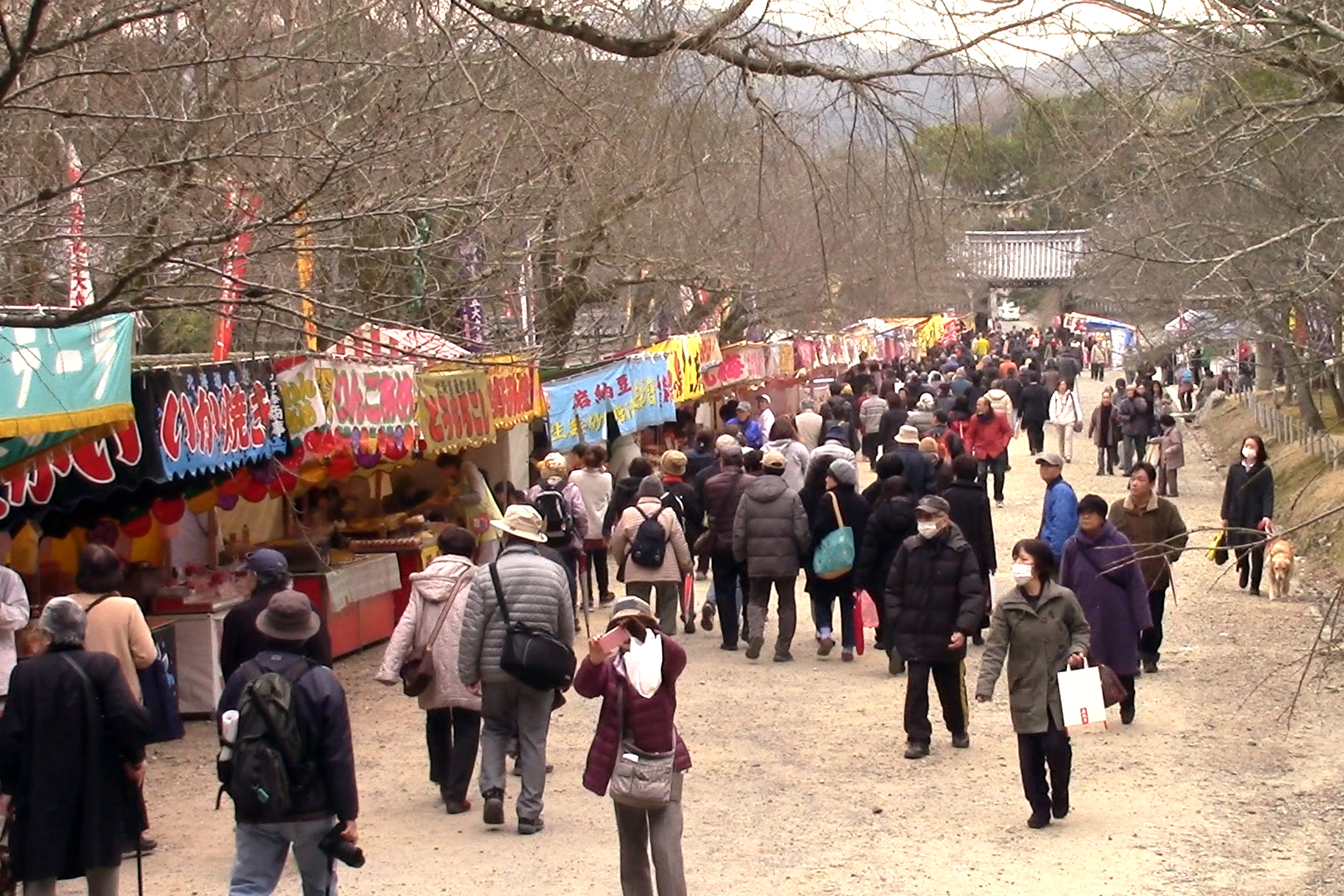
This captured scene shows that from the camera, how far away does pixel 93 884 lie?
22.0 ft

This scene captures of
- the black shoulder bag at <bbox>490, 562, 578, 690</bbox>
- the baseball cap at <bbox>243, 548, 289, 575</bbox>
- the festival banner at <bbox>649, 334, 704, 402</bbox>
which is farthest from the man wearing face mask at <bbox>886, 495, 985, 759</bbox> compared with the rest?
the festival banner at <bbox>649, 334, 704, 402</bbox>

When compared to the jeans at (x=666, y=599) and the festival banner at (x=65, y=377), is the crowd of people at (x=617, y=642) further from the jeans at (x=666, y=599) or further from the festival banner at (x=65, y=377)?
the festival banner at (x=65, y=377)

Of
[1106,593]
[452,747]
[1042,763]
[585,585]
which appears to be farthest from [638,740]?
[585,585]

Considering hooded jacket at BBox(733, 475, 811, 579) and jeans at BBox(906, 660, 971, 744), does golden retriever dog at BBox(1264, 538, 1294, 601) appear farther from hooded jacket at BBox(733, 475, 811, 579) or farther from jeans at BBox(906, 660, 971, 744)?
jeans at BBox(906, 660, 971, 744)

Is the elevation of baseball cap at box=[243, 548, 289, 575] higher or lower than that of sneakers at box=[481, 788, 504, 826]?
higher

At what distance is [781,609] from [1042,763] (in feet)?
16.0

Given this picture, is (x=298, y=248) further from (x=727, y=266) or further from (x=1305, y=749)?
(x=727, y=266)

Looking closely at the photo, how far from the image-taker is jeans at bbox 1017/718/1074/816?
866cm

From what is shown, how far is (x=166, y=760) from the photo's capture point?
10.8 m

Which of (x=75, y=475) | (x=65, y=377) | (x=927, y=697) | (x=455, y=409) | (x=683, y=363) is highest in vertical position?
(x=683, y=363)

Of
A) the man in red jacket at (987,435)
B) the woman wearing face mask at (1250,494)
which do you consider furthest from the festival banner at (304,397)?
the man in red jacket at (987,435)

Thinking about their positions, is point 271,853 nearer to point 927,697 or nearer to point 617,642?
point 617,642

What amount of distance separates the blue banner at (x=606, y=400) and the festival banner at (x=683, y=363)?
1.53ft

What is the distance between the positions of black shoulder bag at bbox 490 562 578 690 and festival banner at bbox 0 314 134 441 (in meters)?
2.36
